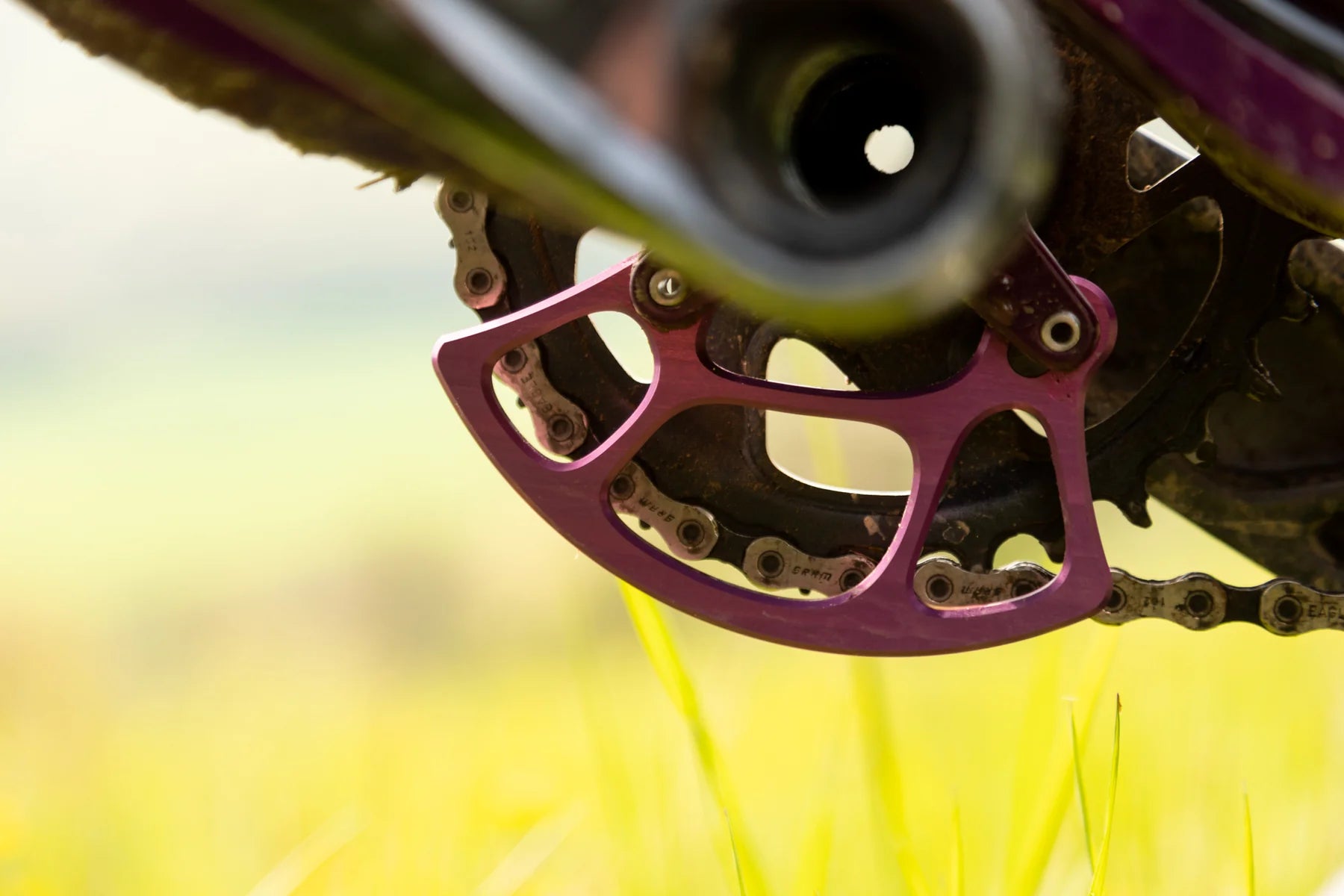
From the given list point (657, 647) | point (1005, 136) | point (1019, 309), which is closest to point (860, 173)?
point (1019, 309)

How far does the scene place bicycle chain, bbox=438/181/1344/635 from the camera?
86 cm

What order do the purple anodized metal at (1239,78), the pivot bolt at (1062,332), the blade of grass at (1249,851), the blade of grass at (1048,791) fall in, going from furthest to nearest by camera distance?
the blade of grass at (1048,791)
the blade of grass at (1249,851)
the pivot bolt at (1062,332)
the purple anodized metal at (1239,78)

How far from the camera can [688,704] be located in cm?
92

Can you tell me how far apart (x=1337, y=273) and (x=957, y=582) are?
1.32 feet

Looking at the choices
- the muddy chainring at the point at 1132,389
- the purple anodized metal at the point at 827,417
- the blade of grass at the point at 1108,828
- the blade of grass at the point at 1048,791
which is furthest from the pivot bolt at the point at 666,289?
the blade of grass at the point at 1048,791

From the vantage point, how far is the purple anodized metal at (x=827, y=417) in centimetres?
71

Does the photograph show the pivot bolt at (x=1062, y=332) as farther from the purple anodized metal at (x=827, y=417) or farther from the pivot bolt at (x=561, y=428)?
the pivot bolt at (x=561, y=428)

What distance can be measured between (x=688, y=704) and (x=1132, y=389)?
468 millimetres

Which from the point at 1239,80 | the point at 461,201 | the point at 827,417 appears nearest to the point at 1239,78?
the point at 1239,80

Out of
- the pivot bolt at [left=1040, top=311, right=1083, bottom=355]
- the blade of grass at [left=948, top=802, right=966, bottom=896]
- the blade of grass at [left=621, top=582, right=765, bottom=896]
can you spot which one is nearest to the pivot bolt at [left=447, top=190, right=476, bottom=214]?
the blade of grass at [left=621, top=582, right=765, bottom=896]

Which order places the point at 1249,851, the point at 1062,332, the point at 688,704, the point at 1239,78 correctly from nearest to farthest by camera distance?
the point at 1239,78, the point at 1062,332, the point at 1249,851, the point at 688,704

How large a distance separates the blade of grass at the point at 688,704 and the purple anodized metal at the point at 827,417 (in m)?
0.16

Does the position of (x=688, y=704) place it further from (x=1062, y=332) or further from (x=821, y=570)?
(x=1062, y=332)

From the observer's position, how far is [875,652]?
28.1 inches
